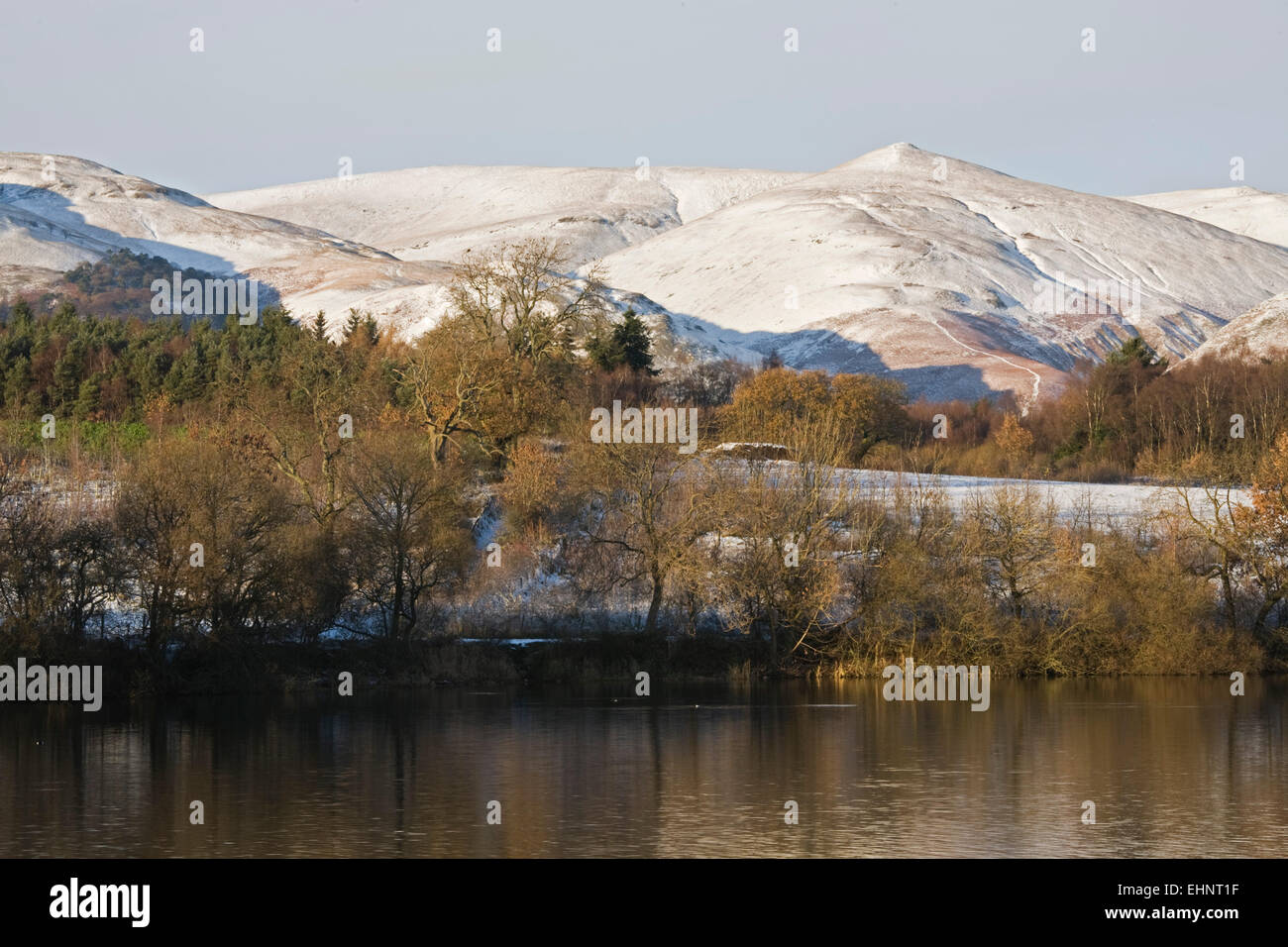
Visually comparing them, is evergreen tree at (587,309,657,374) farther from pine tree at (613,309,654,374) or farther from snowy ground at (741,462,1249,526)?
snowy ground at (741,462,1249,526)

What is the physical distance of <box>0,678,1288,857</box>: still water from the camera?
2084 centimetres

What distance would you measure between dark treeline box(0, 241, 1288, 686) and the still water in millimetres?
4105

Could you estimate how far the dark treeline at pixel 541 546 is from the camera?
40.7 meters

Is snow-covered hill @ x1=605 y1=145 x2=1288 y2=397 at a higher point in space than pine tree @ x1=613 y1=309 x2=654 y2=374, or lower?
higher

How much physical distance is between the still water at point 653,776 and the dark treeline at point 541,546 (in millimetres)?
4105

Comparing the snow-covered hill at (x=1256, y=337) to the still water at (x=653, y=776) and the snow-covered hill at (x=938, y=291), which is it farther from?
the still water at (x=653, y=776)

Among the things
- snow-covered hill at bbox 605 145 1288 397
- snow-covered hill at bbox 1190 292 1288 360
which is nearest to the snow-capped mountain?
snow-covered hill at bbox 605 145 1288 397

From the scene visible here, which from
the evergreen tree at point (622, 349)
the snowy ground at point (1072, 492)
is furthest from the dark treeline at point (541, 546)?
the evergreen tree at point (622, 349)

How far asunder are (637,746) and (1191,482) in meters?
36.9

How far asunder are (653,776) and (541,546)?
23929 mm

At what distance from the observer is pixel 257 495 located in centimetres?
4231

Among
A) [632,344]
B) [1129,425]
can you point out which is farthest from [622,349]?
[1129,425]
